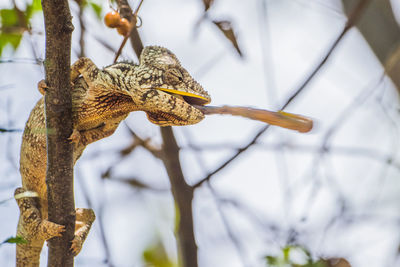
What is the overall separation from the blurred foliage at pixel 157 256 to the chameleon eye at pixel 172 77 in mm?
1695

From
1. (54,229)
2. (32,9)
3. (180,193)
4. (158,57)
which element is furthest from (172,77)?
(32,9)

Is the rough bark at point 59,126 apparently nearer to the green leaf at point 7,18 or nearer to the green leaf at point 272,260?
the green leaf at point 272,260

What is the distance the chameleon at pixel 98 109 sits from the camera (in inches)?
116

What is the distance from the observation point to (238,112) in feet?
7.89

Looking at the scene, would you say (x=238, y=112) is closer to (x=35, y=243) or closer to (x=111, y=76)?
(x=111, y=76)

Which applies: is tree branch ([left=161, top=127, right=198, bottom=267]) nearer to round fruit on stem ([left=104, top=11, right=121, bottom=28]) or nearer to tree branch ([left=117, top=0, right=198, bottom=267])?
tree branch ([left=117, top=0, right=198, bottom=267])

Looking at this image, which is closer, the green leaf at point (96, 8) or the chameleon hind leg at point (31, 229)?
the chameleon hind leg at point (31, 229)

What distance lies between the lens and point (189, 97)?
10.3 ft

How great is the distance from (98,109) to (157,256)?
1.63 m

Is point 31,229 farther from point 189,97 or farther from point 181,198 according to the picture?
point 189,97

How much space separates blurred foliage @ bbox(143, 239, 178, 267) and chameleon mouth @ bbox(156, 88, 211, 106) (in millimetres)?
1580

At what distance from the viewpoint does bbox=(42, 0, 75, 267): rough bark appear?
255cm

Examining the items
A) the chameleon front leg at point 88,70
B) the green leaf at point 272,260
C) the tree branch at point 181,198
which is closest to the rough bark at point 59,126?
the chameleon front leg at point 88,70

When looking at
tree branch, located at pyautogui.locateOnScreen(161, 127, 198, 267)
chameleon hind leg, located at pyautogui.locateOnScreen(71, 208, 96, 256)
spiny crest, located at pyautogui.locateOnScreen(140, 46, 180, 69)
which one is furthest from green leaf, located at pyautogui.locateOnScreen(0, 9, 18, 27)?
chameleon hind leg, located at pyautogui.locateOnScreen(71, 208, 96, 256)
